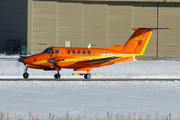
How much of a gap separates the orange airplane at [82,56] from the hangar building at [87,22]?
30.6 m

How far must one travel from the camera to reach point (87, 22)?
5734 cm

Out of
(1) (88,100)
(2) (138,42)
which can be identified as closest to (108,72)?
(2) (138,42)

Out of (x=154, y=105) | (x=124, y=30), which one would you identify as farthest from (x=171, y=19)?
(x=154, y=105)

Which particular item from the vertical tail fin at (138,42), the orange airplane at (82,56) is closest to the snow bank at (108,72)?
the orange airplane at (82,56)

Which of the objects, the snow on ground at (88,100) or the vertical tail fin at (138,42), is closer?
the snow on ground at (88,100)

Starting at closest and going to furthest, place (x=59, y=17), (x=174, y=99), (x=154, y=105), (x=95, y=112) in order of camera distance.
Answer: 1. (x=95, y=112)
2. (x=154, y=105)
3. (x=174, y=99)
4. (x=59, y=17)

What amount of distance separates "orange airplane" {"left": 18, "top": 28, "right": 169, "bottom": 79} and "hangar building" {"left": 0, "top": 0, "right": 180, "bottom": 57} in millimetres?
30612

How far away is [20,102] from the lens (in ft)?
45.6

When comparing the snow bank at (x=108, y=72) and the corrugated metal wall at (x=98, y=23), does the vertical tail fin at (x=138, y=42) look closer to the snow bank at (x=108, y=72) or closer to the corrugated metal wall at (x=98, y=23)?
the snow bank at (x=108, y=72)

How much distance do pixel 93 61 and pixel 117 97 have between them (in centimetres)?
1041

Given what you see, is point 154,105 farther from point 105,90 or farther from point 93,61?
point 93,61

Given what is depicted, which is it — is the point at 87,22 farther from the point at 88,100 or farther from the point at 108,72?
the point at 88,100

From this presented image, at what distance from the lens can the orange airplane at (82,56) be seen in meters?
24.5

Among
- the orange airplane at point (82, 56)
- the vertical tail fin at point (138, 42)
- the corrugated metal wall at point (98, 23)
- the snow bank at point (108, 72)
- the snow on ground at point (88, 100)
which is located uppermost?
the corrugated metal wall at point (98, 23)
